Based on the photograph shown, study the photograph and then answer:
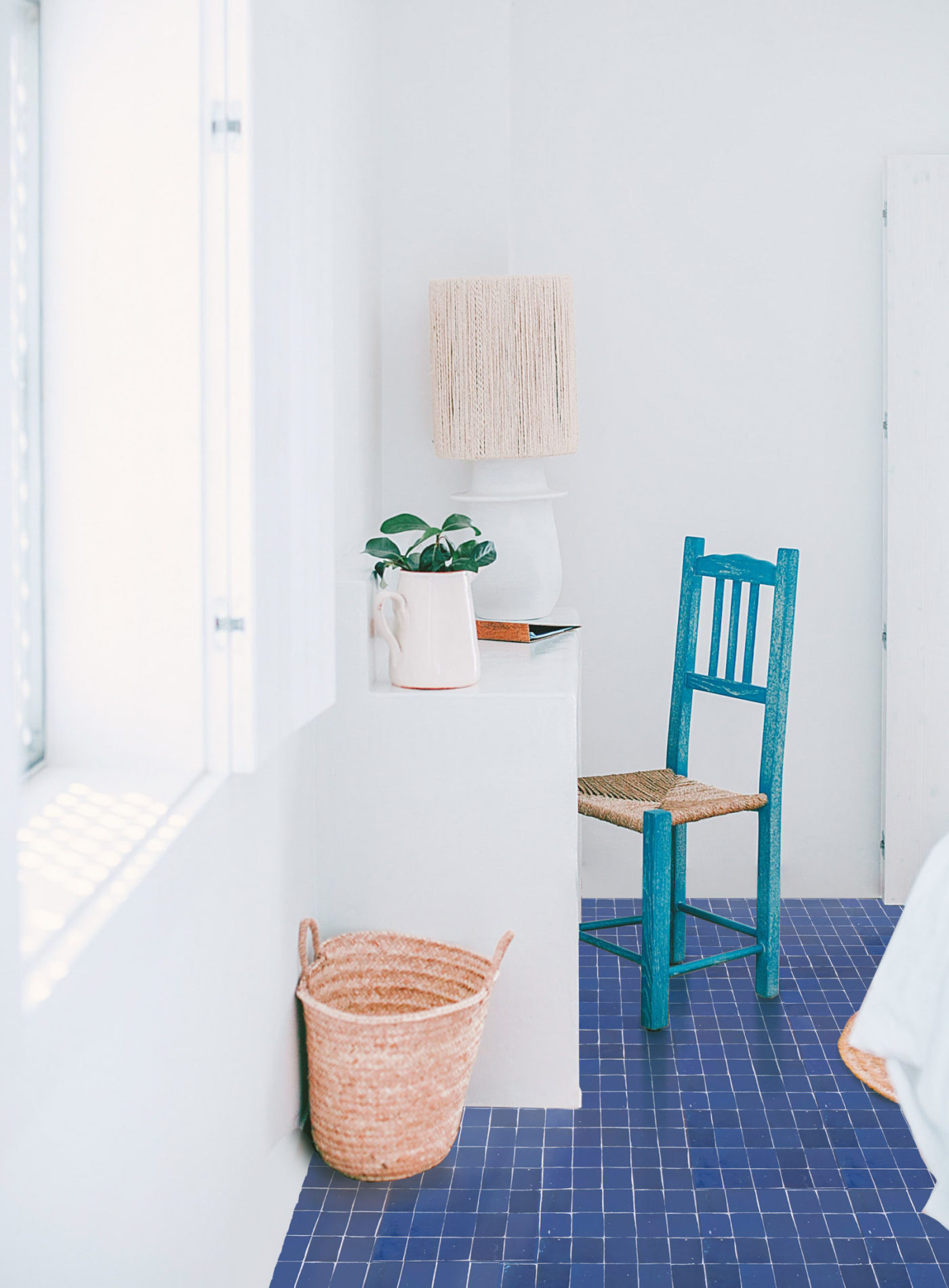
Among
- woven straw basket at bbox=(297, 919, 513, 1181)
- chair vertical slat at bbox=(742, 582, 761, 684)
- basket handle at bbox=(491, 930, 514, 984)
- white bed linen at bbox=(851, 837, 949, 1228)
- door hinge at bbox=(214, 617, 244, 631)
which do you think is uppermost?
door hinge at bbox=(214, 617, 244, 631)

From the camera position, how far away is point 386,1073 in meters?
1.95

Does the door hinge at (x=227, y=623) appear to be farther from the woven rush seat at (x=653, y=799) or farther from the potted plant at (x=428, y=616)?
the woven rush seat at (x=653, y=799)

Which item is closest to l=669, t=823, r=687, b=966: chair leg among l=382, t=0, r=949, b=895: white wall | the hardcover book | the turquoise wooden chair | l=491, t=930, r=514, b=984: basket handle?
the turquoise wooden chair

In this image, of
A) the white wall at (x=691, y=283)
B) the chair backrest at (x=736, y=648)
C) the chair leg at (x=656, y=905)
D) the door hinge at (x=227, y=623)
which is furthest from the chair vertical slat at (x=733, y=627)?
A: the door hinge at (x=227, y=623)

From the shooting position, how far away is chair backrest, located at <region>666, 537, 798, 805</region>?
2.72 metres

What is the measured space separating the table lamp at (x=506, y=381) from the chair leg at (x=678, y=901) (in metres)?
0.71

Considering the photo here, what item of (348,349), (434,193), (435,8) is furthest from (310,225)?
(435,8)

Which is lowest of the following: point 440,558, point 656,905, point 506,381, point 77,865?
point 656,905

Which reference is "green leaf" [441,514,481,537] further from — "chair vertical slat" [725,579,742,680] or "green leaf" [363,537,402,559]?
"chair vertical slat" [725,579,742,680]

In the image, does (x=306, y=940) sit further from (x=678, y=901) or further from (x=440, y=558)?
(x=678, y=901)

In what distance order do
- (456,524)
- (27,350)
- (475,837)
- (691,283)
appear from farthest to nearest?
(691,283), (456,524), (475,837), (27,350)

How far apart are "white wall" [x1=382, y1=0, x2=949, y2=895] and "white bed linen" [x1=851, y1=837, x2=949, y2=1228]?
1.84 m

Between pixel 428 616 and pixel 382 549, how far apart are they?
153 millimetres

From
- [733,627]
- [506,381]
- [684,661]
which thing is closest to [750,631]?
[733,627]
